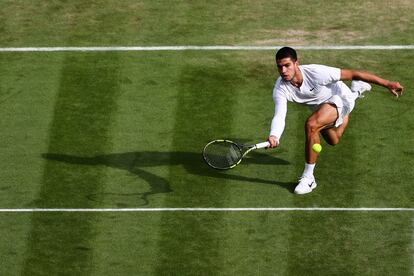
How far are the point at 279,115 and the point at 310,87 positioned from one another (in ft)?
3.06

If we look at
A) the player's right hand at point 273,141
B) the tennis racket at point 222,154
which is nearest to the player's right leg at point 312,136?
the tennis racket at point 222,154

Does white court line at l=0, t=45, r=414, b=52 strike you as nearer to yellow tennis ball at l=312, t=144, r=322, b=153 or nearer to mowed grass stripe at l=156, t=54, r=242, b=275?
mowed grass stripe at l=156, t=54, r=242, b=275

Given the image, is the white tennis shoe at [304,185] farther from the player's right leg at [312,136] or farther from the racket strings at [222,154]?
the racket strings at [222,154]

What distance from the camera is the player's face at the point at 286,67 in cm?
2041

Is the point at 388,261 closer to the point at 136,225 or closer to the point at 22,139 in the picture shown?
the point at 136,225

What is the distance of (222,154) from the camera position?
2064 centimetres

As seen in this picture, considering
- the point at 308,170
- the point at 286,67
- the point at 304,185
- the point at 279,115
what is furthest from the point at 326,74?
the point at 304,185

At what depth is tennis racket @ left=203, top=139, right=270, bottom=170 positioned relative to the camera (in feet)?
66.8

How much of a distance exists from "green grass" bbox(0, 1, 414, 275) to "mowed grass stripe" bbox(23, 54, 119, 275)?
0.08 ft

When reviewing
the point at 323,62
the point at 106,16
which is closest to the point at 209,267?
the point at 323,62

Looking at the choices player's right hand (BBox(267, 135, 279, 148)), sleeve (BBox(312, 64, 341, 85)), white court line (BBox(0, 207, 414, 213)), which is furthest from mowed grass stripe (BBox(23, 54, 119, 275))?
sleeve (BBox(312, 64, 341, 85))

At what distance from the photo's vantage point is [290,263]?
19.3 meters

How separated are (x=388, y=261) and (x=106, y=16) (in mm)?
8683

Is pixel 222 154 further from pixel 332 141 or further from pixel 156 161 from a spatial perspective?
pixel 332 141
